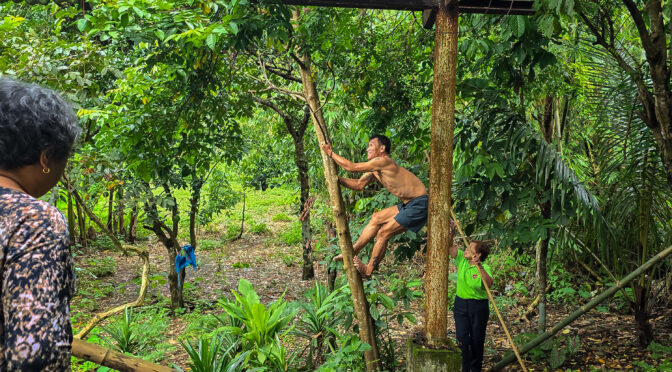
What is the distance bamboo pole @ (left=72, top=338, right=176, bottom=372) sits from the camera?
2.30 meters

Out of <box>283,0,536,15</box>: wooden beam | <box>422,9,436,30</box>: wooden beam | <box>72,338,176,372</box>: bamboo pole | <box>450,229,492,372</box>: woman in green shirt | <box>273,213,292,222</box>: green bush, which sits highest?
<box>283,0,536,15</box>: wooden beam

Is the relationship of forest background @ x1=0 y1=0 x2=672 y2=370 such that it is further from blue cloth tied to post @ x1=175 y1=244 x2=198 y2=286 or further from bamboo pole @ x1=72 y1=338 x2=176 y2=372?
bamboo pole @ x1=72 y1=338 x2=176 y2=372

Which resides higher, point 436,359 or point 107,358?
point 107,358

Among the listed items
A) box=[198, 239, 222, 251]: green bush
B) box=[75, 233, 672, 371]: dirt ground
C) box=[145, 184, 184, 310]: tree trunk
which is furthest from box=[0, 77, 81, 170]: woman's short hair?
box=[198, 239, 222, 251]: green bush

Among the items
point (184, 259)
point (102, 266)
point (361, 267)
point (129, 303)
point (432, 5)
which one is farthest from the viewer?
point (102, 266)

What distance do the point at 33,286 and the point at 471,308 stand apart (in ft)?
13.8

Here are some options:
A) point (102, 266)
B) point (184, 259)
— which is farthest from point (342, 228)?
point (102, 266)

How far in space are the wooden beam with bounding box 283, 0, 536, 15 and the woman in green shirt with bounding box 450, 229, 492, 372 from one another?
6.81 ft

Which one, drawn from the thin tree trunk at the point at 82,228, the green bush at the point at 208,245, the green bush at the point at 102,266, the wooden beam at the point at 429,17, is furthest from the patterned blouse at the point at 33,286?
the green bush at the point at 208,245

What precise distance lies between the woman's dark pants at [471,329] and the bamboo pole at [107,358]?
3078 mm

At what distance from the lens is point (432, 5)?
3.51 meters

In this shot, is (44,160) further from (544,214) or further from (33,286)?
(544,214)

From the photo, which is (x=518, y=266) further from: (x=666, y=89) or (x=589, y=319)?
(x=666, y=89)

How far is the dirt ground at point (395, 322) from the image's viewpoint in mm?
5379
